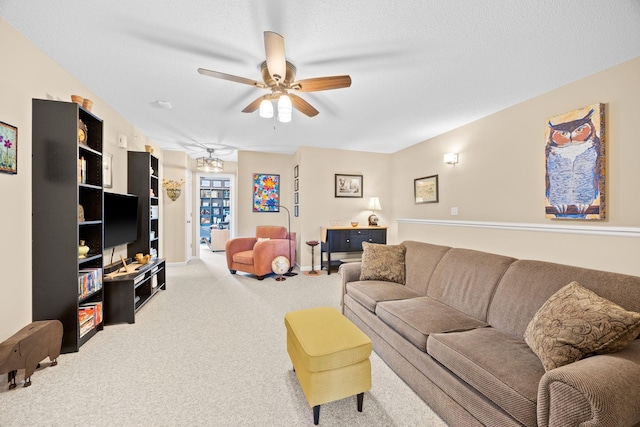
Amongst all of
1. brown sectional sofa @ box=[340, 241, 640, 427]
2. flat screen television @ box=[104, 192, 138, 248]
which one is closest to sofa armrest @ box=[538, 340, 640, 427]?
brown sectional sofa @ box=[340, 241, 640, 427]

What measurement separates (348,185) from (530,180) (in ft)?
10.2

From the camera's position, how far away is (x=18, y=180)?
193cm

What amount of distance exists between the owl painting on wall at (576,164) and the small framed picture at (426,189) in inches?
67.5

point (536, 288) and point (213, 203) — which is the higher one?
point (213, 203)

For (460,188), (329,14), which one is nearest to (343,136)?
(460,188)

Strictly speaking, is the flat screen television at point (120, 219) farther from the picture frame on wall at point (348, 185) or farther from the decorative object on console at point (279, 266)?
the picture frame on wall at point (348, 185)

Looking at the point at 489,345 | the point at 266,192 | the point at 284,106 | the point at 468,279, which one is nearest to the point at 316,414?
the point at 489,345

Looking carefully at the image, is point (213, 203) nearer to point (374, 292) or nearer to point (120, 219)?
point (120, 219)

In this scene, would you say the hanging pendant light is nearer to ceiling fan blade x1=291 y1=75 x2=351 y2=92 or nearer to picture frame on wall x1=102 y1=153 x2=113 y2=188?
picture frame on wall x1=102 y1=153 x2=113 y2=188

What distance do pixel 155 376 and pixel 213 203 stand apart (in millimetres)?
7892

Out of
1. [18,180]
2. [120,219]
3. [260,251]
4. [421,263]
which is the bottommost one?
[260,251]

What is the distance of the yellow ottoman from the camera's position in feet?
4.68

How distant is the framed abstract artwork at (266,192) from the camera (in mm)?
5773

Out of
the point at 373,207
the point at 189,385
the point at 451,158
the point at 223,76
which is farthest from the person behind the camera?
the point at 373,207
